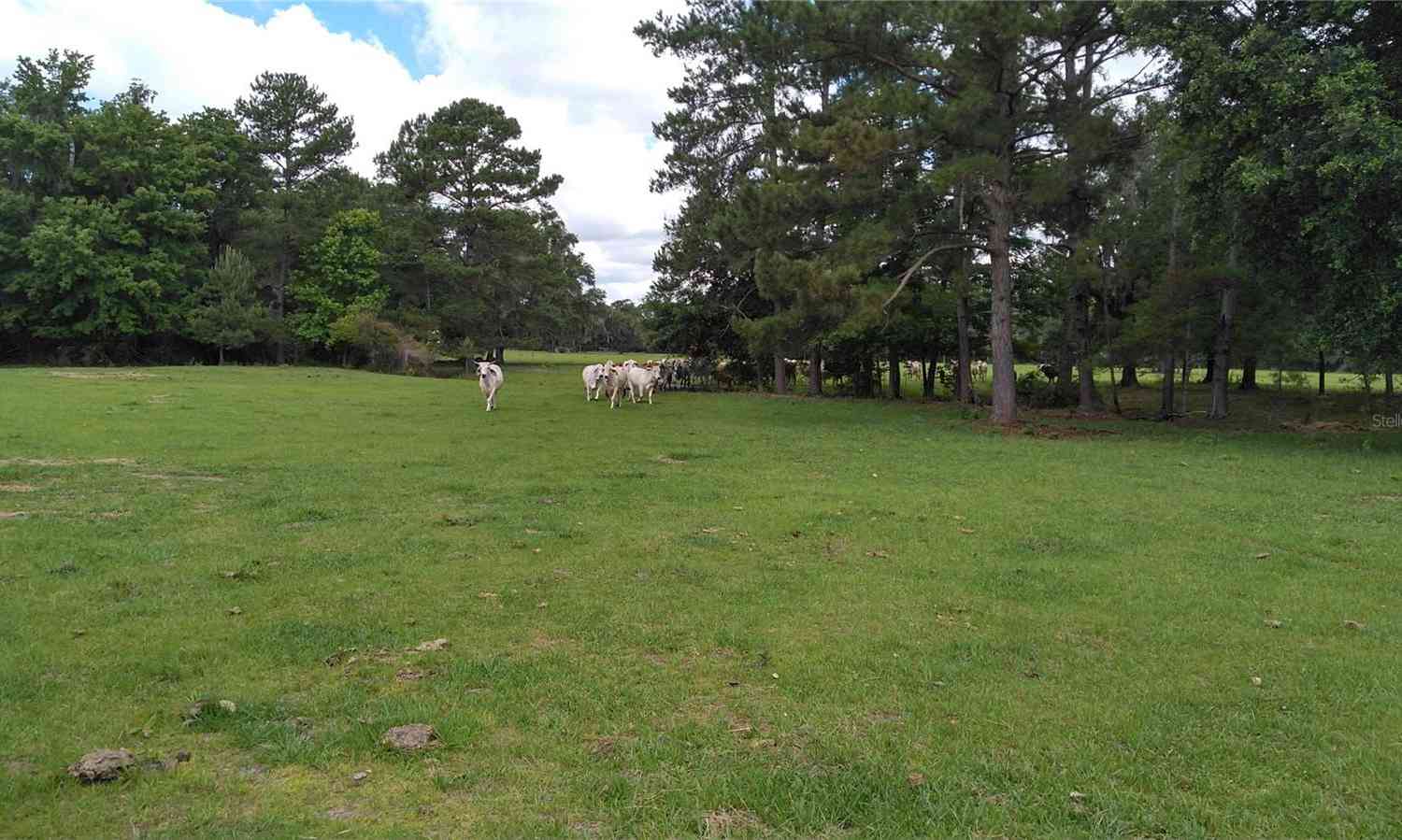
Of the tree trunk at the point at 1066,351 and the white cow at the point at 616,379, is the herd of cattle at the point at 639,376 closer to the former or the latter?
the white cow at the point at 616,379

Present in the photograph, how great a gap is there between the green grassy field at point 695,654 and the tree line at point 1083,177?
6943 mm

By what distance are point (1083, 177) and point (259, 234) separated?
45984mm

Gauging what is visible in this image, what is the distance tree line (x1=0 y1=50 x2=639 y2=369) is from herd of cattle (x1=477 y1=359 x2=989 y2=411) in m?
17.0

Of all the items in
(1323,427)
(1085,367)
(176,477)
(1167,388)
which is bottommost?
(1323,427)

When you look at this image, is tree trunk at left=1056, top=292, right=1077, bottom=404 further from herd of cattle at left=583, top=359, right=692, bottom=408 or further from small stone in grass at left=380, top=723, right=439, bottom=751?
small stone in grass at left=380, top=723, right=439, bottom=751

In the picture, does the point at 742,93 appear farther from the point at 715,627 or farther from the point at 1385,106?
the point at 715,627

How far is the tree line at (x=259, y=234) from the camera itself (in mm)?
42125

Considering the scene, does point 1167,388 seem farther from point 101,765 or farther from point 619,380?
point 101,765

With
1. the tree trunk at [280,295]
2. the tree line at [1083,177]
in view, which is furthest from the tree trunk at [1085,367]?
the tree trunk at [280,295]

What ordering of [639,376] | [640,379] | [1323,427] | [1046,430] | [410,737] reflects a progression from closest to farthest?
[410,737]
[1046,430]
[1323,427]
[639,376]
[640,379]

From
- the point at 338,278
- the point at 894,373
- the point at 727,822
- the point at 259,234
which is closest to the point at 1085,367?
the point at 894,373

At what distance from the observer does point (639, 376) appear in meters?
28.4

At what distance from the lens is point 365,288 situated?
50781 millimetres

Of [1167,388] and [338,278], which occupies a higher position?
[338,278]
